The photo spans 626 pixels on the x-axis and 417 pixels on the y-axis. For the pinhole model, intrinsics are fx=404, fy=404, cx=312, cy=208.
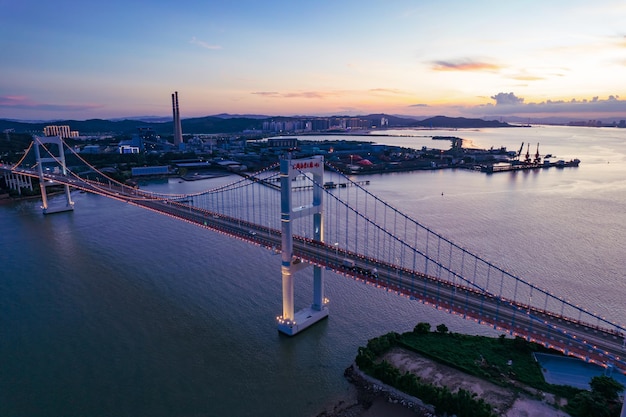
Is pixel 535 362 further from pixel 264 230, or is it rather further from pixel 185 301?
pixel 185 301

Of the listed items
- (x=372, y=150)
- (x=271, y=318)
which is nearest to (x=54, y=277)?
(x=271, y=318)

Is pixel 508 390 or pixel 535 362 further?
pixel 535 362

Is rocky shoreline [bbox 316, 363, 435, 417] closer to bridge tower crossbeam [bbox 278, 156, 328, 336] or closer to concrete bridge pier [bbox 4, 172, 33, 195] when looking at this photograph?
bridge tower crossbeam [bbox 278, 156, 328, 336]

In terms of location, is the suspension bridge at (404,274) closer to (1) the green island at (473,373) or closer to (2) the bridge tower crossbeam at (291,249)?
(2) the bridge tower crossbeam at (291,249)

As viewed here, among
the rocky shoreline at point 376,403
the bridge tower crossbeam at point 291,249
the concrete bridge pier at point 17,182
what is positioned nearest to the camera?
the rocky shoreline at point 376,403

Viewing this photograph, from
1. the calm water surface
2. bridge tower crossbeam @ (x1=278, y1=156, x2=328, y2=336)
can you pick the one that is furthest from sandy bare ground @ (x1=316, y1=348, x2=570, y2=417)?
bridge tower crossbeam @ (x1=278, y1=156, x2=328, y2=336)

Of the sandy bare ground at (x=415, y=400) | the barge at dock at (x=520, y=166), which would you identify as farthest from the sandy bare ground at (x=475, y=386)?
the barge at dock at (x=520, y=166)

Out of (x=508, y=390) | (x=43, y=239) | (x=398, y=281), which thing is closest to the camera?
(x=508, y=390)
